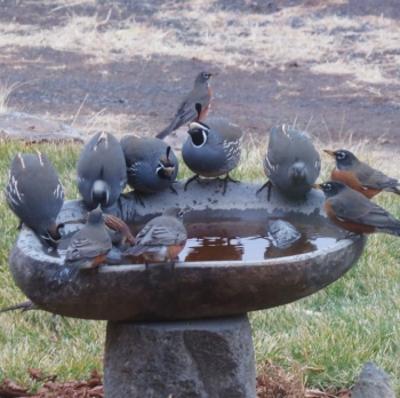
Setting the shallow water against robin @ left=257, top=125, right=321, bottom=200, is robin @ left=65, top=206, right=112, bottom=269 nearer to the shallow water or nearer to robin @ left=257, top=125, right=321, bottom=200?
the shallow water

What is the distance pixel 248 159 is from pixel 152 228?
4970 millimetres

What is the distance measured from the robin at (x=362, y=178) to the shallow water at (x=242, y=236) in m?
1.14

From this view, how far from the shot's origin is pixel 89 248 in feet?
11.7

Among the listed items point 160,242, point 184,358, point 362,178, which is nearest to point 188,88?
Answer: point 362,178

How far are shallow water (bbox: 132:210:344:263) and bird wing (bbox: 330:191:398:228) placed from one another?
11 centimetres

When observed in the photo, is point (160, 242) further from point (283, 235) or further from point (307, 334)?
point (307, 334)

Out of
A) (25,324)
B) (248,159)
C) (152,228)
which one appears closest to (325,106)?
(248,159)

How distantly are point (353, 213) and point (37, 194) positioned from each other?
1260 mm

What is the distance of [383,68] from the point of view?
14.9 m

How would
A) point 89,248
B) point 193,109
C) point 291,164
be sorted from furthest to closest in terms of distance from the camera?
1. point 193,109
2. point 291,164
3. point 89,248

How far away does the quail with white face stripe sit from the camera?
4559 millimetres

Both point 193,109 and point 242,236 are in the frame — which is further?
point 193,109

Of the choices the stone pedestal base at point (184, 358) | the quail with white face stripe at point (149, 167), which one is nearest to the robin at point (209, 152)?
the quail with white face stripe at point (149, 167)

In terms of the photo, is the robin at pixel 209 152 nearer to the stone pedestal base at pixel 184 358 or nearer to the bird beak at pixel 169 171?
the bird beak at pixel 169 171
